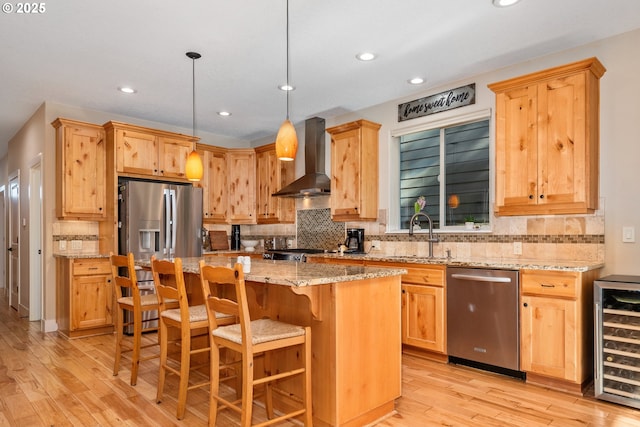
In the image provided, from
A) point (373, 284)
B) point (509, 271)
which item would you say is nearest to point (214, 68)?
point (373, 284)

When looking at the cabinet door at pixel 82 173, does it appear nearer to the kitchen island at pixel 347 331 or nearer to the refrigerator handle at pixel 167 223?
the refrigerator handle at pixel 167 223

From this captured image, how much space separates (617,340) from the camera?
108 inches

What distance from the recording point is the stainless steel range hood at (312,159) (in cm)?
537

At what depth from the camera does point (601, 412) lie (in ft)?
8.64

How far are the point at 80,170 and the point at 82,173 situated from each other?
40mm

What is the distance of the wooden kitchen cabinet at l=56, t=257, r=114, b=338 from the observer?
451 cm

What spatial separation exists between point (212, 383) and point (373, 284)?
105 centimetres

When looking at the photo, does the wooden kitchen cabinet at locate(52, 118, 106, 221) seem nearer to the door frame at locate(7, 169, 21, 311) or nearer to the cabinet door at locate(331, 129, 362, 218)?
the door frame at locate(7, 169, 21, 311)

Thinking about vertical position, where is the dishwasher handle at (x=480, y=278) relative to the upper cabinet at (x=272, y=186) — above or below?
below

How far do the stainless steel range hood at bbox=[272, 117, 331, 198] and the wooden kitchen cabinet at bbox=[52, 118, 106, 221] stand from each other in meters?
2.21

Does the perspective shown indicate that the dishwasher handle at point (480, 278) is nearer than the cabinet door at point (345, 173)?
Yes

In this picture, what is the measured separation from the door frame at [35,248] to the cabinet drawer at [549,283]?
5.56 m

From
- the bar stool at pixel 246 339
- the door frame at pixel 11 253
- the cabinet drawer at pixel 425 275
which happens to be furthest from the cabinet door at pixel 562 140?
the door frame at pixel 11 253

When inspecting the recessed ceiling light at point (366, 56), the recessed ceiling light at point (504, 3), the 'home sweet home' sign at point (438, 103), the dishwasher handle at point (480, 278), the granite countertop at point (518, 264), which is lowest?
the dishwasher handle at point (480, 278)
